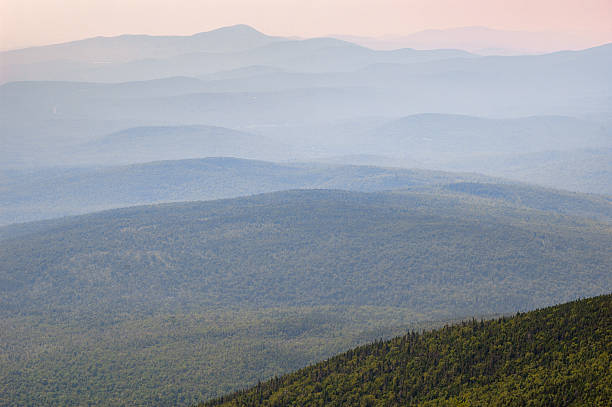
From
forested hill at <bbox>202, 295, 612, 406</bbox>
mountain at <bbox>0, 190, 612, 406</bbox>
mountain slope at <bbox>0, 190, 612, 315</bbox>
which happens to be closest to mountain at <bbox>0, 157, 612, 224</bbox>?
mountain at <bbox>0, 190, 612, 406</bbox>

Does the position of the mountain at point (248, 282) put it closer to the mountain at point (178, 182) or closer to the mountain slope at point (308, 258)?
the mountain slope at point (308, 258)

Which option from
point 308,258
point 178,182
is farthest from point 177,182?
point 308,258

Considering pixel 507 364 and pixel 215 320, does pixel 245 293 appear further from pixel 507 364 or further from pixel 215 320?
pixel 507 364

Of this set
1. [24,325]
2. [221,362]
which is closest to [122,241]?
[24,325]

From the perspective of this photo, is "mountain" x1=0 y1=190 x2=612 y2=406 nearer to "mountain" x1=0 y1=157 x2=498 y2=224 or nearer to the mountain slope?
the mountain slope

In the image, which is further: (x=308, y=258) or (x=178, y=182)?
(x=178, y=182)

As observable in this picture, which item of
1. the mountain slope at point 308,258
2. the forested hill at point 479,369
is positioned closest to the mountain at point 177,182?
the mountain slope at point 308,258

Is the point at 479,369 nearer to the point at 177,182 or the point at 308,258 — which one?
the point at 308,258
